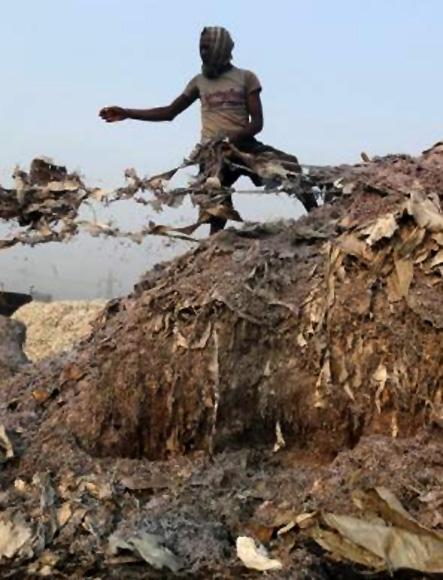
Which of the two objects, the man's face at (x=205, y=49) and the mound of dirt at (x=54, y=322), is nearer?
the man's face at (x=205, y=49)

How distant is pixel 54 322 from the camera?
15086 mm

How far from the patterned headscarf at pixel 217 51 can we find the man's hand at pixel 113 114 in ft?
1.96

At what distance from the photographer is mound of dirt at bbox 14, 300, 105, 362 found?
13874 millimetres

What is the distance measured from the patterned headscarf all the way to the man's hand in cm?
60

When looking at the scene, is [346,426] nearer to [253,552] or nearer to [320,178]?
[253,552]

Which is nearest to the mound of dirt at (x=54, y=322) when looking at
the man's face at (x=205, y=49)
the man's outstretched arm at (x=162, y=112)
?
the man's outstretched arm at (x=162, y=112)

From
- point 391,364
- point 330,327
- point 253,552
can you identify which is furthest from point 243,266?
point 253,552

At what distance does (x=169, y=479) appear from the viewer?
4.79 m

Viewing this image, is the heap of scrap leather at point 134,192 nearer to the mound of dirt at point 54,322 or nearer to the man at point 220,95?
the man at point 220,95

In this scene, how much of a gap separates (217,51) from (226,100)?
314 millimetres

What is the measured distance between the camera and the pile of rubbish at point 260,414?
13.8 ft

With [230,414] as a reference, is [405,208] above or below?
above

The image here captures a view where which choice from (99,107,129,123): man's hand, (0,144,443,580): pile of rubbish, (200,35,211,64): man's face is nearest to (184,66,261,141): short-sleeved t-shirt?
(200,35,211,64): man's face

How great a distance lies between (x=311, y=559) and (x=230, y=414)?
1014 mm
